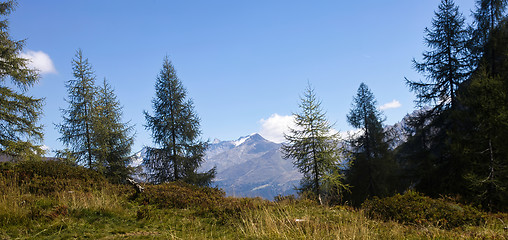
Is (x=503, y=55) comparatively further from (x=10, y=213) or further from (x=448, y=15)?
(x=10, y=213)

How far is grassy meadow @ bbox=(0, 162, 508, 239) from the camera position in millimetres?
6613

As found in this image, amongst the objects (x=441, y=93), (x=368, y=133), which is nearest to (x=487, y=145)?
(x=441, y=93)

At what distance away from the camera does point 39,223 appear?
705cm

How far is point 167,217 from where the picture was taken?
894 centimetres

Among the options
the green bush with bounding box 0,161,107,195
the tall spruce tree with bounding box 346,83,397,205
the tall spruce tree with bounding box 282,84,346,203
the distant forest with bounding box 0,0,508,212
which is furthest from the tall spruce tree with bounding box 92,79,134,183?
the tall spruce tree with bounding box 346,83,397,205

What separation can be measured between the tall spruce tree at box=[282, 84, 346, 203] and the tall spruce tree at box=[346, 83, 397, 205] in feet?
36.9

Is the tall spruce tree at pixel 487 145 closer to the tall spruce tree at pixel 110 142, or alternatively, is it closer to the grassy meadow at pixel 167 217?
the grassy meadow at pixel 167 217

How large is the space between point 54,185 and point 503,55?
1038 inches

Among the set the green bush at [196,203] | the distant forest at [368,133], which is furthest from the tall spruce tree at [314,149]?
the green bush at [196,203]

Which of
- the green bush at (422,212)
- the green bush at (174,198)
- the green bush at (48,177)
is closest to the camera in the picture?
the green bush at (422,212)

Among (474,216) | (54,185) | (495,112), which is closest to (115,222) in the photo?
(54,185)

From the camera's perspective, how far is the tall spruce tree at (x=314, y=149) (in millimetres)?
17125

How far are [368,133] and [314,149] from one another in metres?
13.3

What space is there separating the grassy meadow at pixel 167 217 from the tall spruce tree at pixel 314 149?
5.72 m
